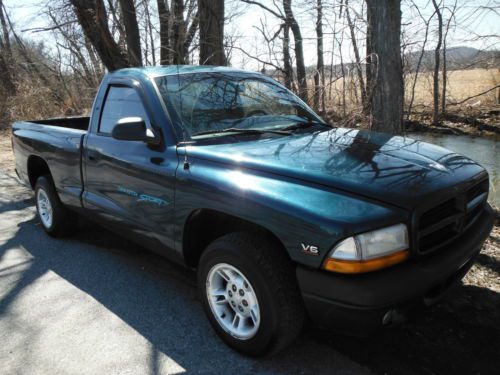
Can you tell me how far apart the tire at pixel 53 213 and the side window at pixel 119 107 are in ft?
4.15

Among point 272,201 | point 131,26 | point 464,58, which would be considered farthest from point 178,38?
point 272,201

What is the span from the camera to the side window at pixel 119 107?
3594 mm

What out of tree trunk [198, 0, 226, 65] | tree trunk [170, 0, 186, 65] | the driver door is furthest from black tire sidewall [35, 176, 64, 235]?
tree trunk [170, 0, 186, 65]

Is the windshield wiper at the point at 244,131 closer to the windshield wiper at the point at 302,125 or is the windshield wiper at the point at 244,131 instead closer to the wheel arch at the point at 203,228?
the windshield wiper at the point at 302,125

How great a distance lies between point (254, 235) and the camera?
8.71 feet

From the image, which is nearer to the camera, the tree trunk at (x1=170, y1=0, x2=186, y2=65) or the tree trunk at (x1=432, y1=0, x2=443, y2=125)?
the tree trunk at (x1=432, y1=0, x2=443, y2=125)

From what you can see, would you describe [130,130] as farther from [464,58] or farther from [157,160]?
[464,58]

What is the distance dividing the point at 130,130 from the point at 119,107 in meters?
0.83

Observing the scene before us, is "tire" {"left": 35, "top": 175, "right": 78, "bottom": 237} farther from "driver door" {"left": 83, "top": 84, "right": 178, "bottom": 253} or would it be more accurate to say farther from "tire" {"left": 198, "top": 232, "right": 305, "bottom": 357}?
"tire" {"left": 198, "top": 232, "right": 305, "bottom": 357}

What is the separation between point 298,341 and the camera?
9.52 ft

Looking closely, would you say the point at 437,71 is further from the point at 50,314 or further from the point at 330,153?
the point at 50,314

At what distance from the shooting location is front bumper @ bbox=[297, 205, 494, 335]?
221cm

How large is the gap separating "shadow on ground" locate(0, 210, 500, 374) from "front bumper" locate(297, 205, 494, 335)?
30cm

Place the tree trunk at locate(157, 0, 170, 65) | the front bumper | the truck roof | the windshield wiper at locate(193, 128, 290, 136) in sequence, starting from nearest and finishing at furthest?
the front bumper, the windshield wiper at locate(193, 128, 290, 136), the truck roof, the tree trunk at locate(157, 0, 170, 65)
